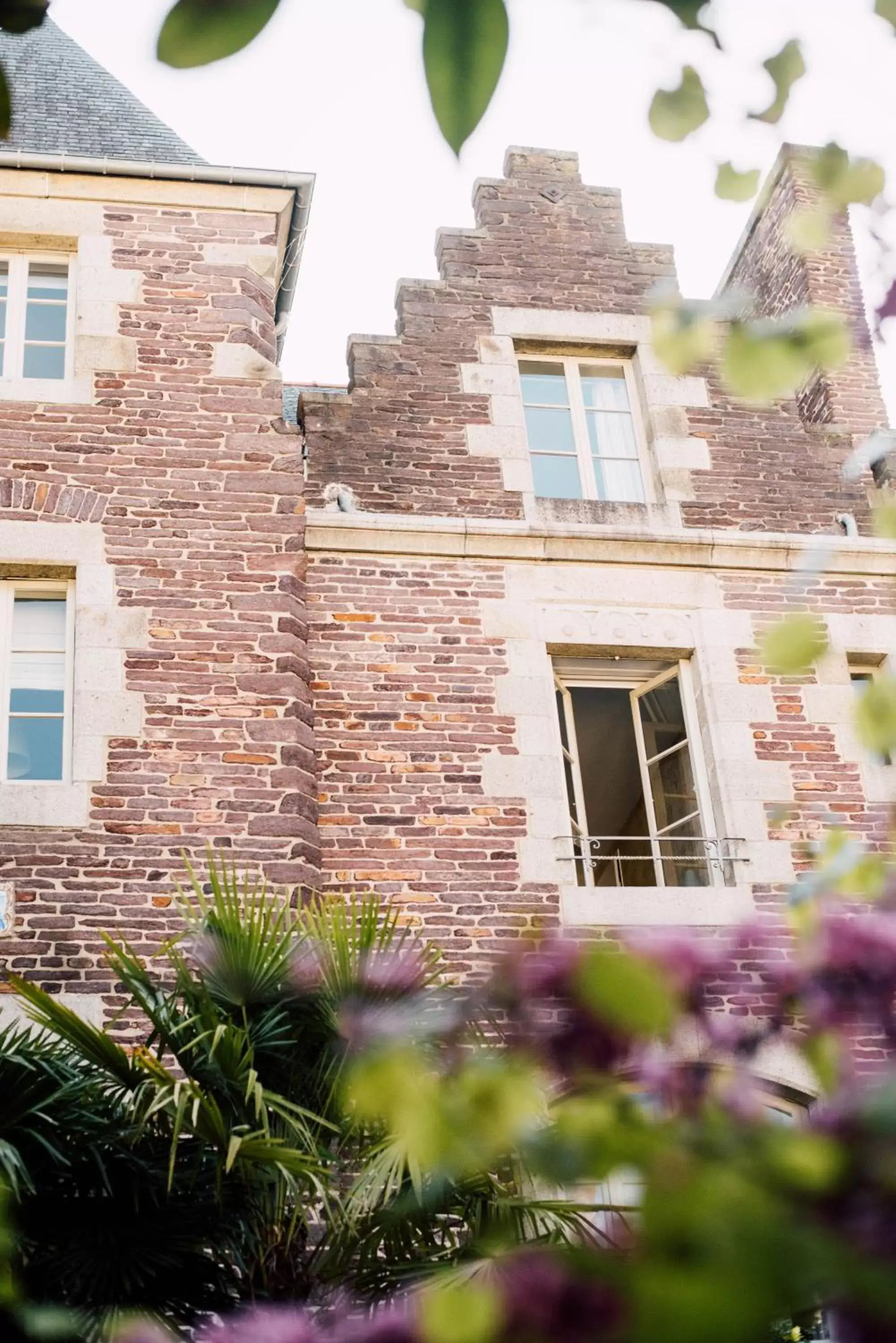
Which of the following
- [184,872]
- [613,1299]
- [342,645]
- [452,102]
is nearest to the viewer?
[613,1299]

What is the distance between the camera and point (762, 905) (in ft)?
27.1

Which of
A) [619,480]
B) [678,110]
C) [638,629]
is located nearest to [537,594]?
[638,629]

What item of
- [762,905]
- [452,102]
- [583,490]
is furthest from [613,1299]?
[583,490]

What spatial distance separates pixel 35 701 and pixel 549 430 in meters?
3.75

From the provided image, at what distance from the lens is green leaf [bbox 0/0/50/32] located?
1247mm

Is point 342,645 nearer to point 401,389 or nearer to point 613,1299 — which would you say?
point 401,389

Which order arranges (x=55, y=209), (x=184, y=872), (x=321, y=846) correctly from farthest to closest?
1. (x=55, y=209)
2. (x=321, y=846)
3. (x=184, y=872)

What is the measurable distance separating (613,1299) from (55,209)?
9.16 meters

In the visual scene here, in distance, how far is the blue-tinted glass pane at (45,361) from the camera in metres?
8.79

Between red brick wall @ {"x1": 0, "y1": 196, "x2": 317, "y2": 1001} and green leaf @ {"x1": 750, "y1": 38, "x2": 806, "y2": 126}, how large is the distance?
20.2 ft

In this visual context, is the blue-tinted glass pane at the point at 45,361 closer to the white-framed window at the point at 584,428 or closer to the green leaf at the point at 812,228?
the white-framed window at the point at 584,428

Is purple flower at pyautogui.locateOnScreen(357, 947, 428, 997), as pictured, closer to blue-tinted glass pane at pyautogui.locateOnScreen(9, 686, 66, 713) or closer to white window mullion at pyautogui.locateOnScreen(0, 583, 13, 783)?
white window mullion at pyautogui.locateOnScreen(0, 583, 13, 783)

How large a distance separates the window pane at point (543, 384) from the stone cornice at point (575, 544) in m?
1.14

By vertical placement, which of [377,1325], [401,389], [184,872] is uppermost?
[401,389]
